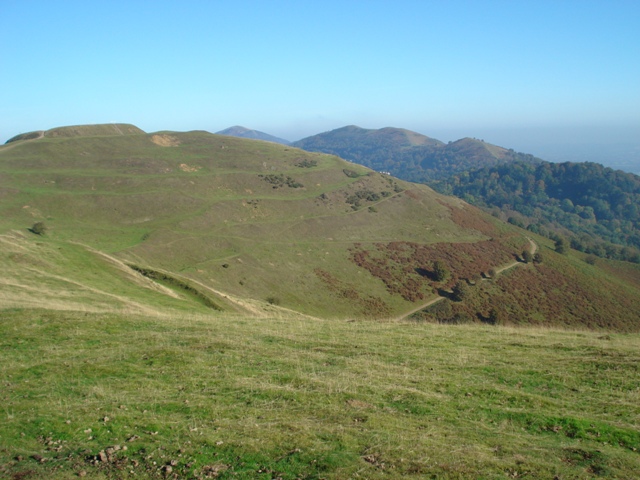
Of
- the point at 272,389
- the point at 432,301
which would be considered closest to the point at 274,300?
the point at 432,301

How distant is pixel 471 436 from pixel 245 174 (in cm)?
9866

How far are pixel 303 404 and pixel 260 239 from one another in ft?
230

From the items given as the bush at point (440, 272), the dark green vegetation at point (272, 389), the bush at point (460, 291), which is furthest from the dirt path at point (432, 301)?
the dark green vegetation at point (272, 389)

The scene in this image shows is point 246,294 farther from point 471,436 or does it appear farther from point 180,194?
point 471,436

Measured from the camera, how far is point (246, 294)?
5862 cm

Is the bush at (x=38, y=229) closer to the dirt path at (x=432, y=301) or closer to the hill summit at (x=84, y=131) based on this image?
the dirt path at (x=432, y=301)

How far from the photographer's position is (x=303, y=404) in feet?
34.4

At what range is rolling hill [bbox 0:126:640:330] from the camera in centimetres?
5055

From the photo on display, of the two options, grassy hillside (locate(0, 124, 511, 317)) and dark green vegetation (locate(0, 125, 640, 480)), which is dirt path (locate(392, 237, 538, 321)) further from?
dark green vegetation (locate(0, 125, 640, 480))

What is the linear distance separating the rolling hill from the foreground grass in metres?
18.6

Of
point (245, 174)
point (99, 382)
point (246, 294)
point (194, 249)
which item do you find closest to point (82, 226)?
point (194, 249)

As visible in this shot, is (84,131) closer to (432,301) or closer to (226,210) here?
(226,210)

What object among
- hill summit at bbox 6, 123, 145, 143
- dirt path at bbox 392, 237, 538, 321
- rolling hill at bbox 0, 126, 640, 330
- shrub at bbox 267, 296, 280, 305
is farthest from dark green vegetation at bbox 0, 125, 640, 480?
hill summit at bbox 6, 123, 145, 143

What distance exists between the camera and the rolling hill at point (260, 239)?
5055 centimetres
